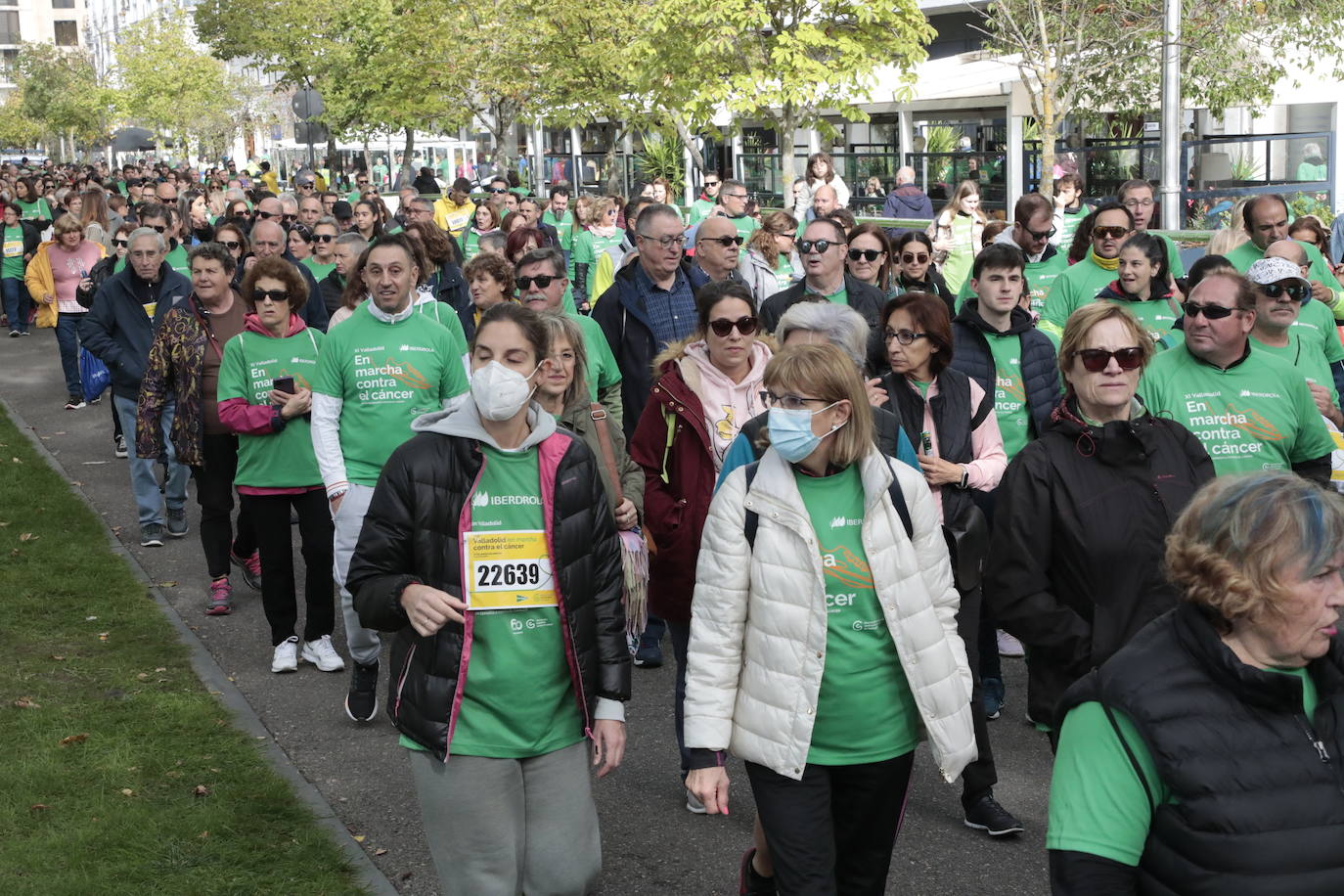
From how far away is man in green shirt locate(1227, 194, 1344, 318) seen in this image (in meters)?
8.68

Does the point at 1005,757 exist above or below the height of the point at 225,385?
below

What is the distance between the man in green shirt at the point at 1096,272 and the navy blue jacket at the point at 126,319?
19.0ft

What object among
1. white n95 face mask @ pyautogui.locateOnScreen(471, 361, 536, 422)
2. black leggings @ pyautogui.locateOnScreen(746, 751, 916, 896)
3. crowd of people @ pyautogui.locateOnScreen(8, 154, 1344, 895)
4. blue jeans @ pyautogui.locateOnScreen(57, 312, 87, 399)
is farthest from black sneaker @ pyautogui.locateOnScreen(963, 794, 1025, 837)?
blue jeans @ pyautogui.locateOnScreen(57, 312, 87, 399)

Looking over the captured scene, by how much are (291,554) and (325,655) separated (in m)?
0.53

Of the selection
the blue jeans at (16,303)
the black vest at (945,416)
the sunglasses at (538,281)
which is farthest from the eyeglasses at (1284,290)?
the blue jeans at (16,303)

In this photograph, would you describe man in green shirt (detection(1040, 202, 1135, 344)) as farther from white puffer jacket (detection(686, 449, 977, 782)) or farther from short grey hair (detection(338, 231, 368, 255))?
white puffer jacket (detection(686, 449, 977, 782))

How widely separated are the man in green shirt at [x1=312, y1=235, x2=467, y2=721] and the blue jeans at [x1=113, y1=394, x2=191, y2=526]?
4350 mm

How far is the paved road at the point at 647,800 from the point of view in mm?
5645

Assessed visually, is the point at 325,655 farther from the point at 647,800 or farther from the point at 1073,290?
the point at 1073,290

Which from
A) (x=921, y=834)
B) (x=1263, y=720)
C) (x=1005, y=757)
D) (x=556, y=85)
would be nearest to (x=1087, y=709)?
(x=1263, y=720)

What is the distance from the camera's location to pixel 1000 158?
2873cm

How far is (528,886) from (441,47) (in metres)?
37.0

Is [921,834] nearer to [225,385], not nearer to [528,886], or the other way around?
[528,886]

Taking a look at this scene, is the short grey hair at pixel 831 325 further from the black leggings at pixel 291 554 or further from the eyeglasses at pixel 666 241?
the black leggings at pixel 291 554
